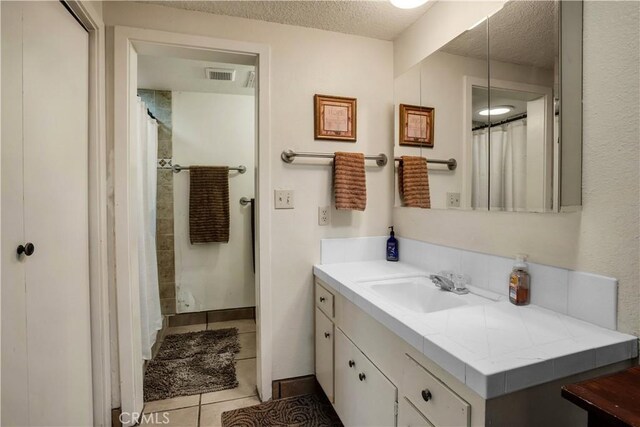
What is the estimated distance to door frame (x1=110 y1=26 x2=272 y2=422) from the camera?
5.16ft

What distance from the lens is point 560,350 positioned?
2.61 ft

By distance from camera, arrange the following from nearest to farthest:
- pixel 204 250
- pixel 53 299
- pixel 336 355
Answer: pixel 53 299 → pixel 336 355 → pixel 204 250

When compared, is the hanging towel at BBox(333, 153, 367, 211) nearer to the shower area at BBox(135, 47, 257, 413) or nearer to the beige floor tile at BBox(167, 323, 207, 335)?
the shower area at BBox(135, 47, 257, 413)

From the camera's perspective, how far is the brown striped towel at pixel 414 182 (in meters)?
1.72

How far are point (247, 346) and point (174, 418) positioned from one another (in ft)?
2.73

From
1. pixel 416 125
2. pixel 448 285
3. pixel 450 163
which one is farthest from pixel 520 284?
pixel 416 125

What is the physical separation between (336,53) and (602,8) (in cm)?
125

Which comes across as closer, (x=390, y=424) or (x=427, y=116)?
(x=390, y=424)

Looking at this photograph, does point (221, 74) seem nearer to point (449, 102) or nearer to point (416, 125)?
point (416, 125)

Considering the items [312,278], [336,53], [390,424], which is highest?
[336,53]

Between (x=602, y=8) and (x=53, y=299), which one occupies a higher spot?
(x=602, y=8)

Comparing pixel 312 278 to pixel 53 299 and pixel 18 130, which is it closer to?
pixel 53 299

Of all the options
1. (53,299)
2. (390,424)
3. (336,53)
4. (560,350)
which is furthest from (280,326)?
(336,53)

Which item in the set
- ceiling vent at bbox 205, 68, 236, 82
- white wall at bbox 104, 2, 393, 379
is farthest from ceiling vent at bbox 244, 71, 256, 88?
white wall at bbox 104, 2, 393, 379
